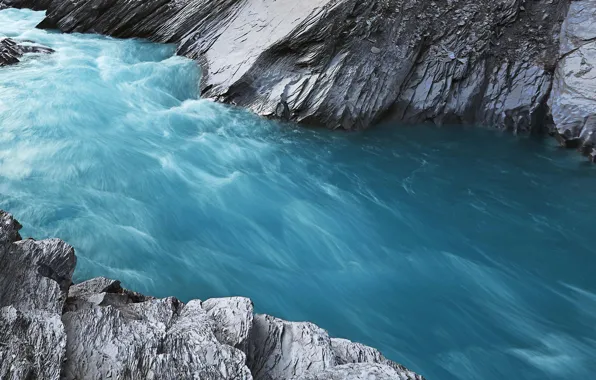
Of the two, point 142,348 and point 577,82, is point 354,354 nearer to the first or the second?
point 142,348

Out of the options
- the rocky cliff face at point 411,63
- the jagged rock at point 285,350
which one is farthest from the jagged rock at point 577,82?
the jagged rock at point 285,350

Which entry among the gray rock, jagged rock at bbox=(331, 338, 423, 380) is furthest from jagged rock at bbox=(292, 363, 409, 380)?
the gray rock

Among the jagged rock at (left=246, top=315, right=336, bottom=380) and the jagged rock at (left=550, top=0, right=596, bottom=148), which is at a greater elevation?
the jagged rock at (left=550, top=0, right=596, bottom=148)

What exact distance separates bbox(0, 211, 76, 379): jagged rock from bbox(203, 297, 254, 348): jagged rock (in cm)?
100

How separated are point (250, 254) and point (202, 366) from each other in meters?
3.07

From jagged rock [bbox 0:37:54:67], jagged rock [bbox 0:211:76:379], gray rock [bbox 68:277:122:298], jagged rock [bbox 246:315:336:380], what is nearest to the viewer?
jagged rock [bbox 0:211:76:379]

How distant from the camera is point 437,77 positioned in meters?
9.77

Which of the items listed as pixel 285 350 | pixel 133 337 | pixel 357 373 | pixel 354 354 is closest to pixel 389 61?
pixel 354 354

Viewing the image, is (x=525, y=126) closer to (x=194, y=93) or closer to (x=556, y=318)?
(x=556, y=318)

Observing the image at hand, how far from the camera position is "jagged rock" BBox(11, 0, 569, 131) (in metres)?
9.33

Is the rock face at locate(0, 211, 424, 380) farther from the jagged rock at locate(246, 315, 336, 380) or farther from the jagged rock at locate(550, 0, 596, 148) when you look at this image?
the jagged rock at locate(550, 0, 596, 148)

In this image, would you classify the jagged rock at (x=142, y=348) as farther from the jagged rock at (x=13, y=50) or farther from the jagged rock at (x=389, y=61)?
the jagged rock at (x=13, y=50)

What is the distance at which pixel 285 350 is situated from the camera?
3715mm

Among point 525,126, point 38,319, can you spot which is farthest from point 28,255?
point 525,126
